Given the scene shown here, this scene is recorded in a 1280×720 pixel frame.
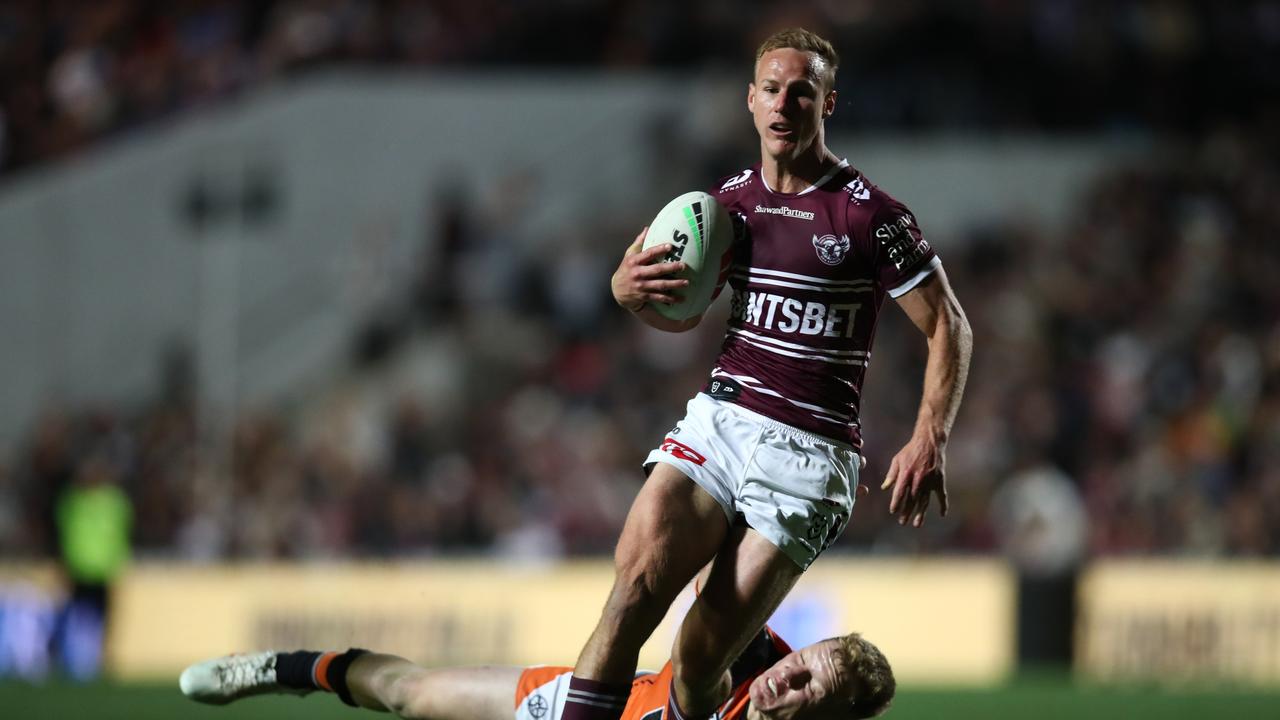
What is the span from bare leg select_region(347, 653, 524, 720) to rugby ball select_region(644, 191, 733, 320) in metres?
1.75

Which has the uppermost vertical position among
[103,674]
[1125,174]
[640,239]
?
[1125,174]

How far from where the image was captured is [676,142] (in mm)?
19094

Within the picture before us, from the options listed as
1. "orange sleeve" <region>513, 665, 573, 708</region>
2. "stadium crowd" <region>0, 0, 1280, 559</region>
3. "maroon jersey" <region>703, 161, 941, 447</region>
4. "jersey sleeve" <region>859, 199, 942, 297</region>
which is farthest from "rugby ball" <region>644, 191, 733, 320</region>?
"stadium crowd" <region>0, 0, 1280, 559</region>

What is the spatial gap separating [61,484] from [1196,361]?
34.6ft

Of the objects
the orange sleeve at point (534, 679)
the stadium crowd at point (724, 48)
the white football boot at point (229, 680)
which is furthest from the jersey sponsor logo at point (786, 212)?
the stadium crowd at point (724, 48)

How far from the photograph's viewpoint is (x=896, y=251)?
5605mm

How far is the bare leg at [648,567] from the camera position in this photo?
548 centimetres

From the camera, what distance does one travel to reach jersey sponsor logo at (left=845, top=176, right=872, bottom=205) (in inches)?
223

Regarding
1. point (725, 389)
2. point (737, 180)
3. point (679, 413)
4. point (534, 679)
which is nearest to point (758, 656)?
point (534, 679)

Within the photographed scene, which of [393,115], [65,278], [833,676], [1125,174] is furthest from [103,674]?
[1125,174]

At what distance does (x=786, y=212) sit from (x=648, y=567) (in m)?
1.26

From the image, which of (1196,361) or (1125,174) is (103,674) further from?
Answer: (1125,174)

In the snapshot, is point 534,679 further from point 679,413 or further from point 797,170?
point 679,413

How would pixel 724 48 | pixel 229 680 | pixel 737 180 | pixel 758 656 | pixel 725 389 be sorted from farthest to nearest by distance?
pixel 724 48, pixel 229 680, pixel 758 656, pixel 737 180, pixel 725 389
